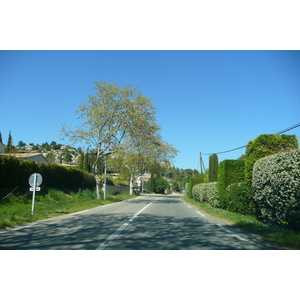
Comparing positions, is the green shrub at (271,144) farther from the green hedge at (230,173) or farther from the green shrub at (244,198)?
the green hedge at (230,173)

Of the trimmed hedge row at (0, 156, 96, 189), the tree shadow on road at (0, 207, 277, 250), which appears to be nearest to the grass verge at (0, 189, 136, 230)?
the trimmed hedge row at (0, 156, 96, 189)

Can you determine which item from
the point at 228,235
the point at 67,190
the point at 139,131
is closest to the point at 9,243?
the point at 228,235

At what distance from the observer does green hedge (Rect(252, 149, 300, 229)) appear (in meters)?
8.09

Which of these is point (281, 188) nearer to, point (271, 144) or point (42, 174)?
point (271, 144)

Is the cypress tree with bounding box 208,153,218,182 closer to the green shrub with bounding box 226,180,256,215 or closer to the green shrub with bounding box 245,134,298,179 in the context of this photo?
the green shrub with bounding box 226,180,256,215

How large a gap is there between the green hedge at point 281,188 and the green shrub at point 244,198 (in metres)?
3.11

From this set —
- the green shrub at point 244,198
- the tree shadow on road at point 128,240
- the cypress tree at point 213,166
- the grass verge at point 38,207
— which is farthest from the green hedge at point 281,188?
the cypress tree at point 213,166

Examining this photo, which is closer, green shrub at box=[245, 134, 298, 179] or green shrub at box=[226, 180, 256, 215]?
green shrub at box=[226, 180, 256, 215]

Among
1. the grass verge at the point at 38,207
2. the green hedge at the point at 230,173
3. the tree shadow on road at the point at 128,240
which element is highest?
the green hedge at the point at 230,173

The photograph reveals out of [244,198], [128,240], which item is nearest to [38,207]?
[128,240]

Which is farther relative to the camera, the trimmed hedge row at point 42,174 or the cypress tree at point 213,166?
the cypress tree at point 213,166

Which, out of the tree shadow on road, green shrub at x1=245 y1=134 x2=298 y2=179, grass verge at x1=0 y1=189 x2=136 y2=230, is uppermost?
green shrub at x1=245 y1=134 x2=298 y2=179

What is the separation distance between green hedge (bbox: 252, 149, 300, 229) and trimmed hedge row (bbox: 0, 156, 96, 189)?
580 inches

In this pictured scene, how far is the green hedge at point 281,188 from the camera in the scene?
8094 mm
